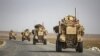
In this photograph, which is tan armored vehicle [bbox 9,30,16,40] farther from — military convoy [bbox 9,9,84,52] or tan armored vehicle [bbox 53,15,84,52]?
tan armored vehicle [bbox 53,15,84,52]

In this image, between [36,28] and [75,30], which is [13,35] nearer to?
[36,28]

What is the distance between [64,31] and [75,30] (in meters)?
1.06

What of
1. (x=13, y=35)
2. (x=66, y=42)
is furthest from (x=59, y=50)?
(x=13, y=35)

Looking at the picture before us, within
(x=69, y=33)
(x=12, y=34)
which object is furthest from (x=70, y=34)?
(x=12, y=34)

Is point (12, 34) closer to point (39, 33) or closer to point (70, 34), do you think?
point (39, 33)

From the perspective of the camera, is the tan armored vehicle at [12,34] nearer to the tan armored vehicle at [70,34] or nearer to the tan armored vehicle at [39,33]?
the tan armored vehicle at [39,33]

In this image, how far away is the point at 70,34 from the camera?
39.2m

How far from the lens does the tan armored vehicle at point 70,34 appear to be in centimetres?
3878

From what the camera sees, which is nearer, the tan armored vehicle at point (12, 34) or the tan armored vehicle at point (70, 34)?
the tan armored vehicle at point (70, 34)

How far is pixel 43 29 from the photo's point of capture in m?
66.5

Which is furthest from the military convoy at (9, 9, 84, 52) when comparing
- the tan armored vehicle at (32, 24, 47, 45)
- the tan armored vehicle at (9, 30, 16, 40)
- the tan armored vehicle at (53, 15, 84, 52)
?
the tan armored vehicle at (9, 30, 16, 40)

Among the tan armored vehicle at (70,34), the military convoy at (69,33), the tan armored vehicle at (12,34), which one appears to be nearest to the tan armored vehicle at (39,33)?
the military convoy at (69,33)

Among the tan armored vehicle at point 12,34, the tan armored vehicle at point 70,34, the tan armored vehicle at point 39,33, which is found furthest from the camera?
the tan armored vehicle at point 12,34

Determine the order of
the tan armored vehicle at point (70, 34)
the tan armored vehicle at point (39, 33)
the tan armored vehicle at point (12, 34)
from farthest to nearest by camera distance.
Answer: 1. the tan armored vehicle at point (12, 34)
2. the tan armored vehicle at point (39, 33)
3. the tan armored vehicle at point (70, 34)
